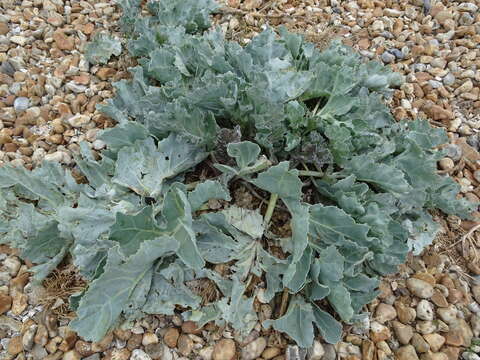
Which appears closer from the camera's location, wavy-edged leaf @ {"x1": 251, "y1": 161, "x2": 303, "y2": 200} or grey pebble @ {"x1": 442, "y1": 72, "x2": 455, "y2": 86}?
wavy-edged leaf @ {"x1": 251, "y1": 161, "x2": 303, "y2": 200}

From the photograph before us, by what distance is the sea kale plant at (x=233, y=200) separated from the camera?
167 centimetres

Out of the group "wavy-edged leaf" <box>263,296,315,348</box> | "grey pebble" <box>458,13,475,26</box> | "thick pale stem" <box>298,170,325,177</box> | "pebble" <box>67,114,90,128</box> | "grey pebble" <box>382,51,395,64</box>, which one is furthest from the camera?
"grey pebble" <box>458,13,475,26</box>

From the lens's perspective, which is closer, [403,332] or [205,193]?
[205,193]

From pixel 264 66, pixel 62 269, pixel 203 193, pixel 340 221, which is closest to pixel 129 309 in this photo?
pixel 62 269

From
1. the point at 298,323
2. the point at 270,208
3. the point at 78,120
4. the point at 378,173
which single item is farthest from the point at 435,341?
the point at 78,120

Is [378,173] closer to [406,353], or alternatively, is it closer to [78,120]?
[406,353]

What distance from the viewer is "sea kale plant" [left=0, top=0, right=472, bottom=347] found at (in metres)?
1.67

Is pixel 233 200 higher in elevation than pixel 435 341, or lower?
higher

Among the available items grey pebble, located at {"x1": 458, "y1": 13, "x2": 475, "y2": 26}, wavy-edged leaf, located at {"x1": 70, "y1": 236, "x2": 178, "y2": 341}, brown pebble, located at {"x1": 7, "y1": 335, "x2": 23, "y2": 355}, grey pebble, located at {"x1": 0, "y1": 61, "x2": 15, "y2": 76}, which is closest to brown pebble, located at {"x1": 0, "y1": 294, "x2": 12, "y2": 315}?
brown pebble, located at {"x1": 7, "y1": 335, "x2": 23, "y2": 355}

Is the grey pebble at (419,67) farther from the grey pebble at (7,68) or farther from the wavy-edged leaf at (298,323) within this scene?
the grey pebble at (7,68)

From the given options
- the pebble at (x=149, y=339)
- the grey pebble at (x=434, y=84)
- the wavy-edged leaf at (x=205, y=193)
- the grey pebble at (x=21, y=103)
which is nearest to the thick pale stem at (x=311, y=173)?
the wavy-edged leaf at (x=205, y=193)

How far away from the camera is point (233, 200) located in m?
2.00

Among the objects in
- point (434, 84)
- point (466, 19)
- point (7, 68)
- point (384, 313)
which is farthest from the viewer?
point (466, 19)

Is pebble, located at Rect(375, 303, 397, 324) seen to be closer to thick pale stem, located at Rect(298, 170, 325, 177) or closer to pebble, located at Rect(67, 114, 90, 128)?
thick pale stem, located at Rect(298, 170, 325, 177)
